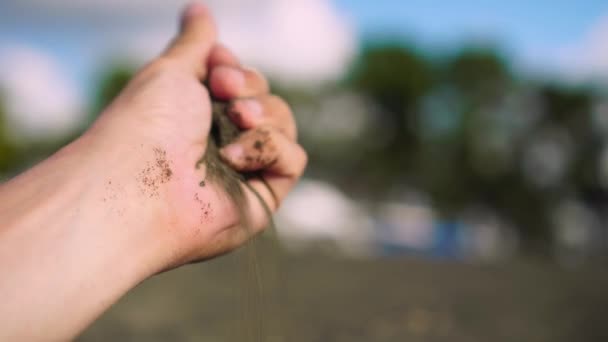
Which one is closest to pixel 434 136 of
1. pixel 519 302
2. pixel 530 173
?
pixel 530 173

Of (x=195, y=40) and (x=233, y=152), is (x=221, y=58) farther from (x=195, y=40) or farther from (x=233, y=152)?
(x=233, y=152)

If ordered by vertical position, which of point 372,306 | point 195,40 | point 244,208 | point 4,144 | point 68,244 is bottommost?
point 4,144

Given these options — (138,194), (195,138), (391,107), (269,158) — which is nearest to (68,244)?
(138,194)

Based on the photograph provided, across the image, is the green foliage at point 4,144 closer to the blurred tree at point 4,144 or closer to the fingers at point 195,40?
the blurred tree at point 4,144

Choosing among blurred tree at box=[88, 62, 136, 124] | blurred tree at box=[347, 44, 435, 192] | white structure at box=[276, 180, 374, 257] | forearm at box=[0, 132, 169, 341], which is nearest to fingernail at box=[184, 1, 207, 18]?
forearm at box=[0, 132, 169, 341]

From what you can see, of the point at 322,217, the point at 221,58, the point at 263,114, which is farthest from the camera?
the point at 322,217

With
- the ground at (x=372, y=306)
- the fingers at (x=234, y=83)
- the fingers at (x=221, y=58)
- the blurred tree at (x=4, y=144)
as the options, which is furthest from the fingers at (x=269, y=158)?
the blurred tree at (x=4, y=144)

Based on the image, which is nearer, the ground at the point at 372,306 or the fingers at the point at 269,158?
the fingers at the point at 269,158

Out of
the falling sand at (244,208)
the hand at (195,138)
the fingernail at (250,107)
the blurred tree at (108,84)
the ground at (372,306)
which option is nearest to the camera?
the hand at (195,138)
